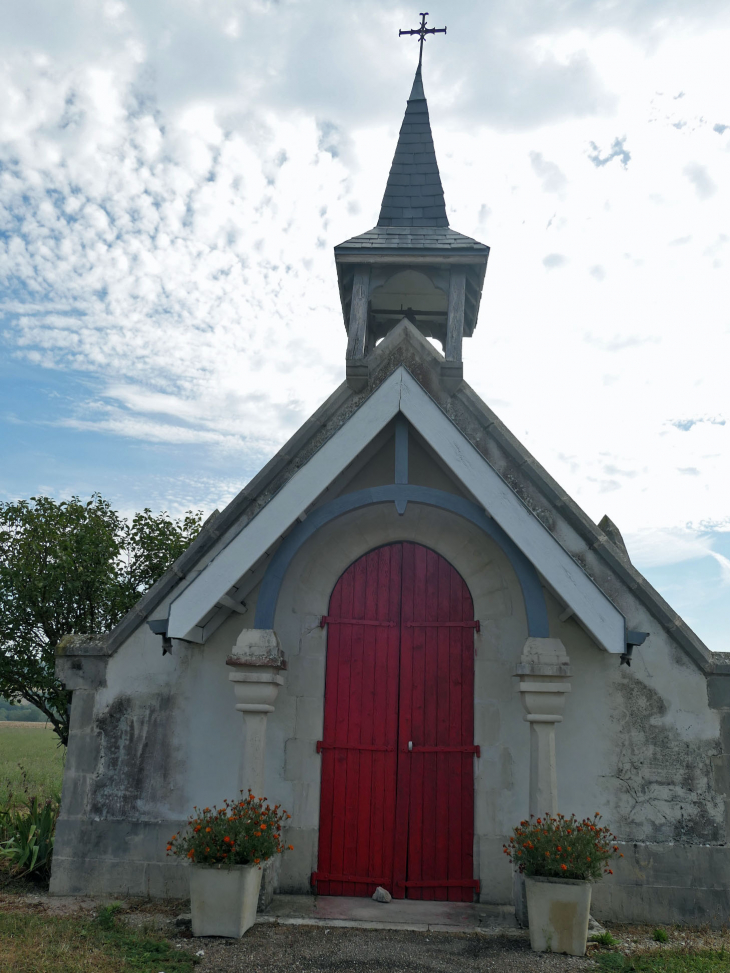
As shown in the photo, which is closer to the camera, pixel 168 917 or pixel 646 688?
pixel 168 917

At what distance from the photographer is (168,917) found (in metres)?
5.94

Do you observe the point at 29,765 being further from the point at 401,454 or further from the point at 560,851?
the point at 560,851

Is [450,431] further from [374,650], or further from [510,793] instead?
[510,793]

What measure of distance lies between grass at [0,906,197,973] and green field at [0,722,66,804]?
5.68 meters

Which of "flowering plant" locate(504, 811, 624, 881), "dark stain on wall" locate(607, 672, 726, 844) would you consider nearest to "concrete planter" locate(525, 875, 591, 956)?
"flowering plant" locate(504, 811, 624, 881)

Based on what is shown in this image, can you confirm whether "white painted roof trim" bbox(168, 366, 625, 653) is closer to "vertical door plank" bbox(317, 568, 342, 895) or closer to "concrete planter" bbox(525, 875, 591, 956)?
"vertical door plank" bbox(317, 568, 342, 895)

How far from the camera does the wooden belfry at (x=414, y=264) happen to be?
26.4 feet

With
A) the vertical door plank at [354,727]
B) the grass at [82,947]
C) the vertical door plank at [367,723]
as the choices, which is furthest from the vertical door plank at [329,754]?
the grass at [82,947]

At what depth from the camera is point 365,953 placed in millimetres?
5102

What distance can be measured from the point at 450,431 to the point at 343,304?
4.05 m

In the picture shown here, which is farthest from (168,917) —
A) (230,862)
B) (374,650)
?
(374,650)

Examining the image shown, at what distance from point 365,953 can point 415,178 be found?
916cm

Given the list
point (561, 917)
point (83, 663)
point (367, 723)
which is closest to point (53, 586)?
point (83, 663)

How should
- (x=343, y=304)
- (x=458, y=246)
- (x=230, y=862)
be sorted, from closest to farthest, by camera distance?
(x=230, y=862), (x=458, y=246), (x=343, y=304)
